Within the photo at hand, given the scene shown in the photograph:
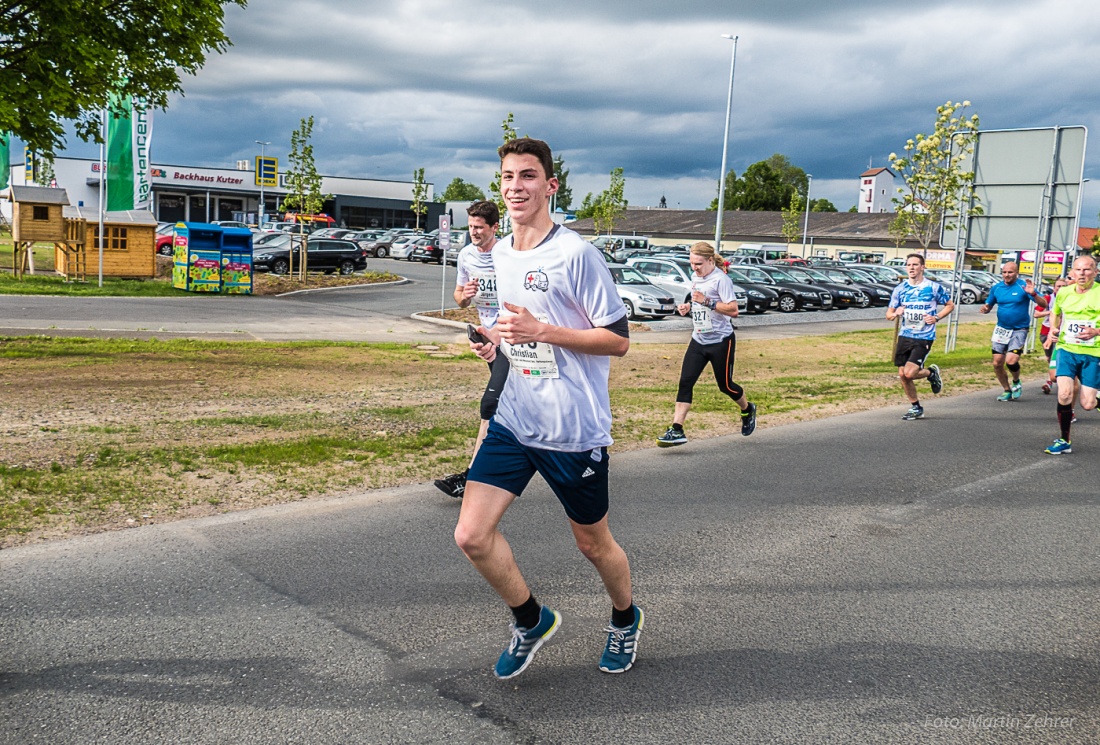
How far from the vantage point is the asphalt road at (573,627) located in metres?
3.42

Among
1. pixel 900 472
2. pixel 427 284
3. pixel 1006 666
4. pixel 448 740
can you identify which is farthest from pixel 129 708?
pixel 427 284

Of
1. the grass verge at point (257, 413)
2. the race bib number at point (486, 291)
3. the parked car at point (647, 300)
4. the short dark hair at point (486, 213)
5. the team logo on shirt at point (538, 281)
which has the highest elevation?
the short dark hair at point (486, 213)

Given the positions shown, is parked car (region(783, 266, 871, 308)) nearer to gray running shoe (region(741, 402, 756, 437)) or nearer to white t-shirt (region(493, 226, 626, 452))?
gray running shoe (region(741, 402, 756, 437))

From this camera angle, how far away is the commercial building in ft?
253

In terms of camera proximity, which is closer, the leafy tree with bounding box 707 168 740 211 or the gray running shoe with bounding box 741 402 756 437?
the gray running shoe with bounding box 741 402 756 437

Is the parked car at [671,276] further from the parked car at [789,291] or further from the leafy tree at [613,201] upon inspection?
the leafy tree at [613,201]

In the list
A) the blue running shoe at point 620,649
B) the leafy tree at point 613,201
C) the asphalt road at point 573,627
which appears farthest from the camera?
the leafy tree at point 613,201

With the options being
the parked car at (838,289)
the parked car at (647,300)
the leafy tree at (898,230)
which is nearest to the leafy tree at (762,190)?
the leafy tree at (898,230)

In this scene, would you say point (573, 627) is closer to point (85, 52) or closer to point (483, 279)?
point (483, 279)

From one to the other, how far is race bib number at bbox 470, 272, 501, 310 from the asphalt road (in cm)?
138

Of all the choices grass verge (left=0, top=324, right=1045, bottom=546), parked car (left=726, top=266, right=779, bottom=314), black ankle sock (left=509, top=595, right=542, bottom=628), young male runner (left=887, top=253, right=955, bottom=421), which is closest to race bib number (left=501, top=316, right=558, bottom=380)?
black ankle sock (left=509, top=595, right=542, bottom=628)

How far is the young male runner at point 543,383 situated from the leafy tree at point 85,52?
1037cm

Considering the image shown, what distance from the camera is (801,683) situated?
12.5ft

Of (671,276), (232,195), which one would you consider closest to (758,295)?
(671,276)
